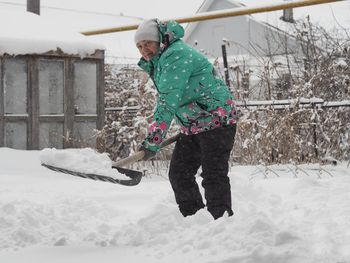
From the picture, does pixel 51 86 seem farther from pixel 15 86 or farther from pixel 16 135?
pixel 16 135

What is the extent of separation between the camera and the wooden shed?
279 inches

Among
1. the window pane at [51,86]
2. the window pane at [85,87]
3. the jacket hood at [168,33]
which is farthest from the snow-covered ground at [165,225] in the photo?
the window pane at [85,87]

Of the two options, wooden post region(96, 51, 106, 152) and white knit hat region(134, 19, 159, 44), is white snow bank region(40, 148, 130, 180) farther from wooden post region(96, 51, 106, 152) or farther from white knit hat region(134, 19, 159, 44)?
wooden post region(96, 51, 106, 152)

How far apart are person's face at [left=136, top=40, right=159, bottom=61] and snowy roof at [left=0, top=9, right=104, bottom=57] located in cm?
383

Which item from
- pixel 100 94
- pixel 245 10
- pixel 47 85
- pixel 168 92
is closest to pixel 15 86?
pixel 47 85

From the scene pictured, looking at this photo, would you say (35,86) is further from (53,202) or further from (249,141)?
(53,202)

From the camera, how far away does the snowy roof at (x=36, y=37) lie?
6.96 metres

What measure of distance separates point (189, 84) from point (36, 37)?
4.18 meters

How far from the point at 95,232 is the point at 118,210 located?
0.97 m

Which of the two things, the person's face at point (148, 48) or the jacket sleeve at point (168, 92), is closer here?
the jacket sleeve at point (168, 92)

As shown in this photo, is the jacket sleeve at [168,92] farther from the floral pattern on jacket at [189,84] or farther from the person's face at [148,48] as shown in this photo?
the person's face at [148,48]

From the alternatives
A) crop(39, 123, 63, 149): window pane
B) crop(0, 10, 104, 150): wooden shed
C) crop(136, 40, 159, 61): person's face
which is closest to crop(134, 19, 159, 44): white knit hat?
crop(136, 40, 159, 61): person's face

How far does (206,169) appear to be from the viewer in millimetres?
3551

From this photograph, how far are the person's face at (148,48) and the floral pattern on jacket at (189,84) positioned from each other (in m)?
0.03
